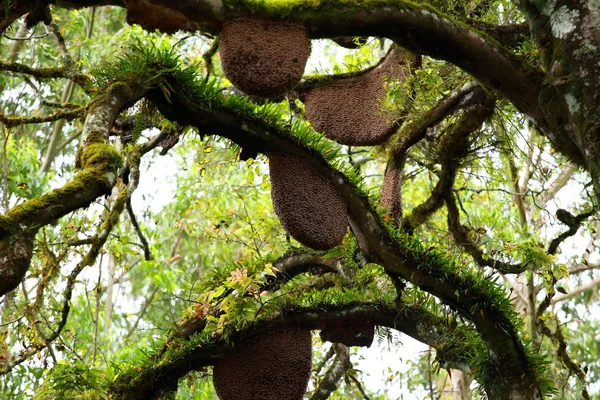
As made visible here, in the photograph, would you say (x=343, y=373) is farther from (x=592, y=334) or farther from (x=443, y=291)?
(x=592, y=334)

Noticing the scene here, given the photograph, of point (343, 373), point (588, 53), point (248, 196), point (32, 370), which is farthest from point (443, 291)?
point (248, 196)

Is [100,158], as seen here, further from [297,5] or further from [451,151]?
[451,151]

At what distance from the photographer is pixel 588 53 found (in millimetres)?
3762

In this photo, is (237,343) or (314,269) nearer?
(237,343)

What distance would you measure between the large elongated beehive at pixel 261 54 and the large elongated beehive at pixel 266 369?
69.0 inches

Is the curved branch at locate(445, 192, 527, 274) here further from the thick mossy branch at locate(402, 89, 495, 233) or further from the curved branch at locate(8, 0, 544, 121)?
the curved branch at locate(8, 0, 544, 121)

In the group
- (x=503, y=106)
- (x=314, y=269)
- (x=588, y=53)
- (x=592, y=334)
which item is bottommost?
(x=588, y=53)

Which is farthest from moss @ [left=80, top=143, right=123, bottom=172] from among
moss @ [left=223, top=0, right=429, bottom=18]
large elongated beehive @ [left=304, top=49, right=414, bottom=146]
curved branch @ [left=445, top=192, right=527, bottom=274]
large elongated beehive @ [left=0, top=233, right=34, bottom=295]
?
curved branch @ [left=445, top=192, right=527, bottom=274]

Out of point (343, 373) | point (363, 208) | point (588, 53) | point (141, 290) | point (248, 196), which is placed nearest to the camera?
point (588, 53)

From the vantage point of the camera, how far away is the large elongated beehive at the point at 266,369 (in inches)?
187

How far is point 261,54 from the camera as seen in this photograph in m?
3.70

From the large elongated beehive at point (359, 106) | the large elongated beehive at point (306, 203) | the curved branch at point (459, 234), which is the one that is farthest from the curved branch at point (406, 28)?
the curved branch at point (459, 234)

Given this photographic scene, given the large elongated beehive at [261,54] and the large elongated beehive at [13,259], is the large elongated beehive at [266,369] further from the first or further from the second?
the large elongated beehive at [13,259]

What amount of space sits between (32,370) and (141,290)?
6.28m
